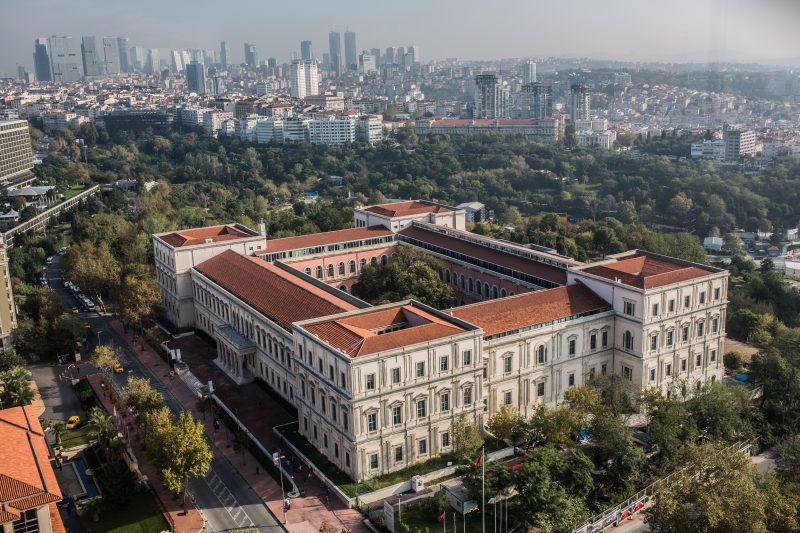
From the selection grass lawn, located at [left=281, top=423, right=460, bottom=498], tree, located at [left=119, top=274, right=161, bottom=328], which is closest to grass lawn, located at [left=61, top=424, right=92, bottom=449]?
grass lawn, located at [left=281, top=423, right=460, bottom=498]

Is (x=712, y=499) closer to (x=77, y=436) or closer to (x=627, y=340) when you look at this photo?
(x=627, y=340)

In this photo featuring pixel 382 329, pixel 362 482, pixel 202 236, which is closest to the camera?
pixel 362 482

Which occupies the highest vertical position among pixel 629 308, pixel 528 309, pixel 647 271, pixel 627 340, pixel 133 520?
pixel 647 271

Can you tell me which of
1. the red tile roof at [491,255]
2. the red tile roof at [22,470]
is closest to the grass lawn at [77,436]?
the red tile roof at [22,470]

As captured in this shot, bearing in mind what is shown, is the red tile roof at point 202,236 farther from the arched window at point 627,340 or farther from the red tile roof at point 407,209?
the arched window at point 627,340

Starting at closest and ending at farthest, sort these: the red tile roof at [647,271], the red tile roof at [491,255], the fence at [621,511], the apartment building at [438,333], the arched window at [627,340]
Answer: the fence at [621,511] < the apartment building at [438,333] < the arched window at [627,340] < the red tile roof at [647,271] < the red tile roof at [491,255]

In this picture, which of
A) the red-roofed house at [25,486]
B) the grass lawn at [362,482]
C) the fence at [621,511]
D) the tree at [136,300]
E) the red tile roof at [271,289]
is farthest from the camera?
the tree at [136,300]

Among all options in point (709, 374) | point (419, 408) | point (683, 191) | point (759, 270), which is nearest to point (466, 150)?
point (683, 191)

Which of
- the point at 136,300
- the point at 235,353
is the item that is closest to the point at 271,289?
the point at 235,353
